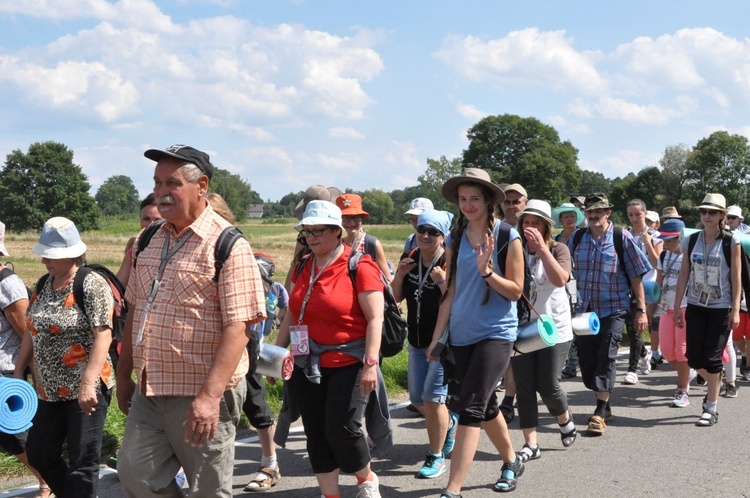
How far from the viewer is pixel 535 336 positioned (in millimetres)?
5172

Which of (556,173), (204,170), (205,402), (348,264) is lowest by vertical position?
(205,402)

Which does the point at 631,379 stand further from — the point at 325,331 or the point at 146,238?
the point at 146,238

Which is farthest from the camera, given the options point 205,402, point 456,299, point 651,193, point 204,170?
point 651,193

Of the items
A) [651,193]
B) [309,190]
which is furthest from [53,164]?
[309,190]

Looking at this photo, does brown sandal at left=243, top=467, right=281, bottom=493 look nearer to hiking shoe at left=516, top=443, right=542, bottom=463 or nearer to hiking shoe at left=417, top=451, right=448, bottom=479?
hiking shoe at left=417, top=451, right=448, bottom=479

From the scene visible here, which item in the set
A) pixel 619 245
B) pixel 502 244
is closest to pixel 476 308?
pixel 502 244

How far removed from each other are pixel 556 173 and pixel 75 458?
7346 centimetres

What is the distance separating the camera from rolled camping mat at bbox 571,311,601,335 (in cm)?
609

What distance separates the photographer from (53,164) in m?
74.6

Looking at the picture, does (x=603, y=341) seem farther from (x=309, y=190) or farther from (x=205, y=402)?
(x=205, y=402)

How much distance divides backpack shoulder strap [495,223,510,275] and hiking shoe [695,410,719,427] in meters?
3.16

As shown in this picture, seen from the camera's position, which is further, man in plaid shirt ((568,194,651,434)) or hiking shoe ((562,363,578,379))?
hiking shoe ((562,363,578,379))

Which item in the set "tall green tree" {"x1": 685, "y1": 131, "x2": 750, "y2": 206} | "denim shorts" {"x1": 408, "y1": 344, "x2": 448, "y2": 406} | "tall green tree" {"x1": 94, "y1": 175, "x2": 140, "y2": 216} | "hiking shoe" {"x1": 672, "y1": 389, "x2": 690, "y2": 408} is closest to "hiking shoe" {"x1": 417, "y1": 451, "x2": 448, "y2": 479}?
"denim shorts" {"x1": 408, "y1": 344, "x2": 448, "y2": 406}

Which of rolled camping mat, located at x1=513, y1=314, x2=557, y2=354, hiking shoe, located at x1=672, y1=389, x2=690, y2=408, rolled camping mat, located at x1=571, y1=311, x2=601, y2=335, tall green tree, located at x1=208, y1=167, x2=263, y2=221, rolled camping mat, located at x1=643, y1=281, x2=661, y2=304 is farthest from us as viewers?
tall green tree, located at x1=208, y1=167, x2=263, y2=221
